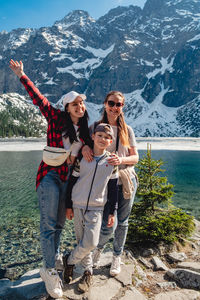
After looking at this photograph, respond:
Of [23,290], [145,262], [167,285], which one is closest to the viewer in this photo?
[23,290]

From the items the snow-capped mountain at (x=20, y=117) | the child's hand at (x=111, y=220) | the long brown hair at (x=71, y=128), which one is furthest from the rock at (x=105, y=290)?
the snow-capped mountain at (x=20, y=117)

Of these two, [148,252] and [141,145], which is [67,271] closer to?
[148,252]

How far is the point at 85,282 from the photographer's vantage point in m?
3.83

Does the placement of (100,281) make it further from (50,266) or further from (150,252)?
(150,252)

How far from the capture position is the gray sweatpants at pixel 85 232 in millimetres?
3627

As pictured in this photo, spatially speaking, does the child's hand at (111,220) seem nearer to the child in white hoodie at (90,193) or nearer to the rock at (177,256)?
the child in white hoodie at (90,193)

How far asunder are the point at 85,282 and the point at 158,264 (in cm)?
214

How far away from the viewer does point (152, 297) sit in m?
3.96

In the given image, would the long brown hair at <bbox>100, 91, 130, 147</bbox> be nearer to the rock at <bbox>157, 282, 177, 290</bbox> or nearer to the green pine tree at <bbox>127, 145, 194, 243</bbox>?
the green pine tree at <bbox>127, 145, 194, 243</bbox>

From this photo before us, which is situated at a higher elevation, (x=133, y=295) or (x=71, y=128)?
(x=71, y=128)


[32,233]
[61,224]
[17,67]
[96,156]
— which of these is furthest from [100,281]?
[32,233]

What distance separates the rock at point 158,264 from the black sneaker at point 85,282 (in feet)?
6.30

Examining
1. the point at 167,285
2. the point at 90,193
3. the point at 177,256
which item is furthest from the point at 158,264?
the point at 90,193

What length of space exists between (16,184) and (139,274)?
1608 centimetres
